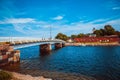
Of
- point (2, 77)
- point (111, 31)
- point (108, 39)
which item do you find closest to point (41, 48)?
point (2, 77)

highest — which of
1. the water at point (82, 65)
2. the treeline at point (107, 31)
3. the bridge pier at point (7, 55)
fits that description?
the treeline at point (107, 31)

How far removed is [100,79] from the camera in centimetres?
2516

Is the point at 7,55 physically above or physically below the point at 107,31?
below

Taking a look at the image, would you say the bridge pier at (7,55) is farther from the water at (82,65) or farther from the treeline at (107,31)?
the treeline at (107,31)

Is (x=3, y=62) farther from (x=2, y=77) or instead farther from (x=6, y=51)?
(x=2, y=77)

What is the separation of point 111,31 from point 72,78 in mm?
155342

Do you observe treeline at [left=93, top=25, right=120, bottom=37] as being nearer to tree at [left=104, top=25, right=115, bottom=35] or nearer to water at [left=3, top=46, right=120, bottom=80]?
tree at [left=104, top=25, right=115, bottom=35]

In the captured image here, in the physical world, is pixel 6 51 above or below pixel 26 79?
above

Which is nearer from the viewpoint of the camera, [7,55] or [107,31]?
[7,55]

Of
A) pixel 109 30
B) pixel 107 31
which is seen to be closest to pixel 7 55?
pixel 109 30

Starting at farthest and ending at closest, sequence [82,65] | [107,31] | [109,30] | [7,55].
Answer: [107,31], [109,30], [7,55], [82,65]

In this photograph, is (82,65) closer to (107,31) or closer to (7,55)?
(7,55)

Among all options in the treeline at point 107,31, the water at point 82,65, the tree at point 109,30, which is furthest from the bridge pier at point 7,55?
the treeline at point 107,31

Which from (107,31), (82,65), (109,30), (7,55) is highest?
(109,30)
